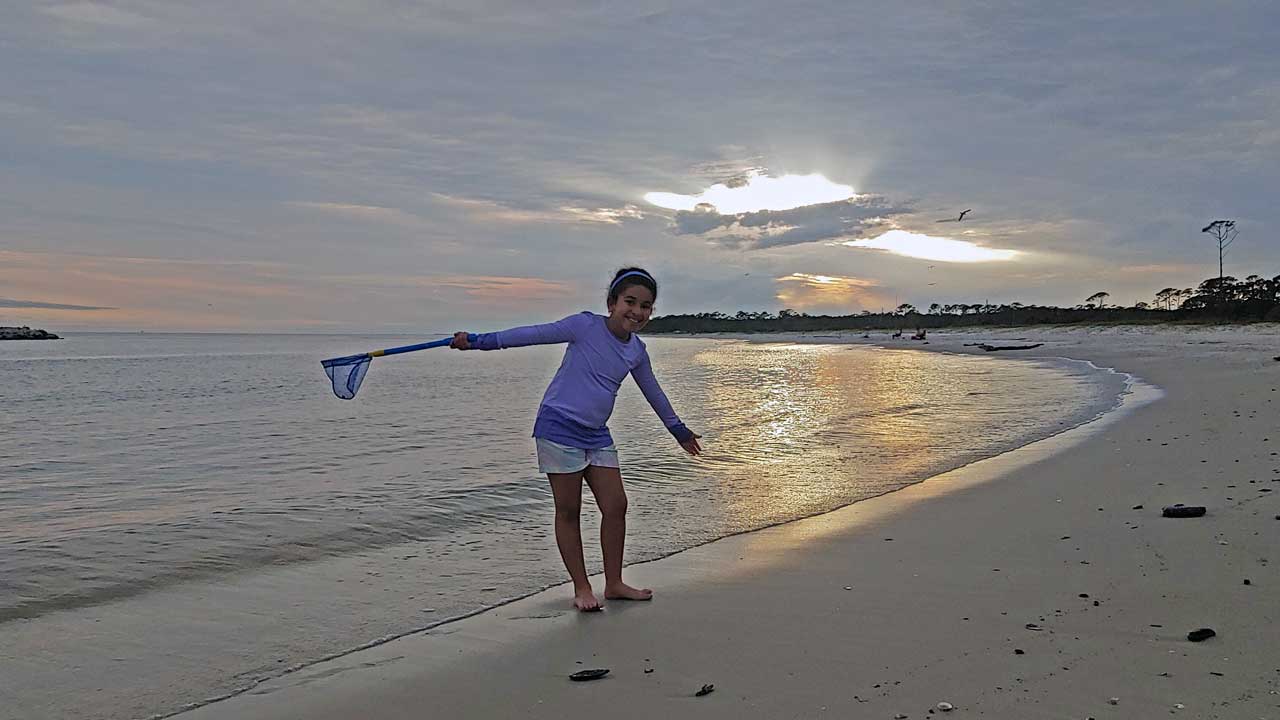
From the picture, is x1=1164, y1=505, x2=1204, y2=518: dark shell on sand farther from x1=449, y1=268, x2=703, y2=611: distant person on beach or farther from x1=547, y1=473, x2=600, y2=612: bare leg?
x1=547, y1=473, x2=600, y2=612: bare leg

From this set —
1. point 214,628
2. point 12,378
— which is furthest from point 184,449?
point 12,378

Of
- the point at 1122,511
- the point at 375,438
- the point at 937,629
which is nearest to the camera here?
the point at 937,629

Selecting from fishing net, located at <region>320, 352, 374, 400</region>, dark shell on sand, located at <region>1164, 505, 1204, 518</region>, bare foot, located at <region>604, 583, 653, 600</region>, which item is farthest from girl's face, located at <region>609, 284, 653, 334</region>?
dark shell on sand, located at <region>1164, 505, 1204, 518</region>

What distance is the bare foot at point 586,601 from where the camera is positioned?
479cm

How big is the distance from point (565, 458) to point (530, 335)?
0.73m

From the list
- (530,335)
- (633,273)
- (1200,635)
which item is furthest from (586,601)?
(1200,635)

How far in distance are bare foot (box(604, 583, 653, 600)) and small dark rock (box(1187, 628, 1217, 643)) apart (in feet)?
8.73

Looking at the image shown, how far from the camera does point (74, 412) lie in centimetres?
1973

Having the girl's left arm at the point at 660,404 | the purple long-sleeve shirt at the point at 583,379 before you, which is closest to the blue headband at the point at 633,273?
the purple long-sleeve shirt at the point at 583,379

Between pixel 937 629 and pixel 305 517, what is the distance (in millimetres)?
5955

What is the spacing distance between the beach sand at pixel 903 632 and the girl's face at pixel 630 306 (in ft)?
5.25

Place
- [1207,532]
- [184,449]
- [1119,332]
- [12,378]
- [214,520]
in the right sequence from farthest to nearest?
[1119,332]
[12,378]
[184,449]
[214,520]
[1207,532]

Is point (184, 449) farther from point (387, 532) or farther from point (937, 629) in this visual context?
point (937, 629)

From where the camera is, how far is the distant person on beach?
488 centimetres
